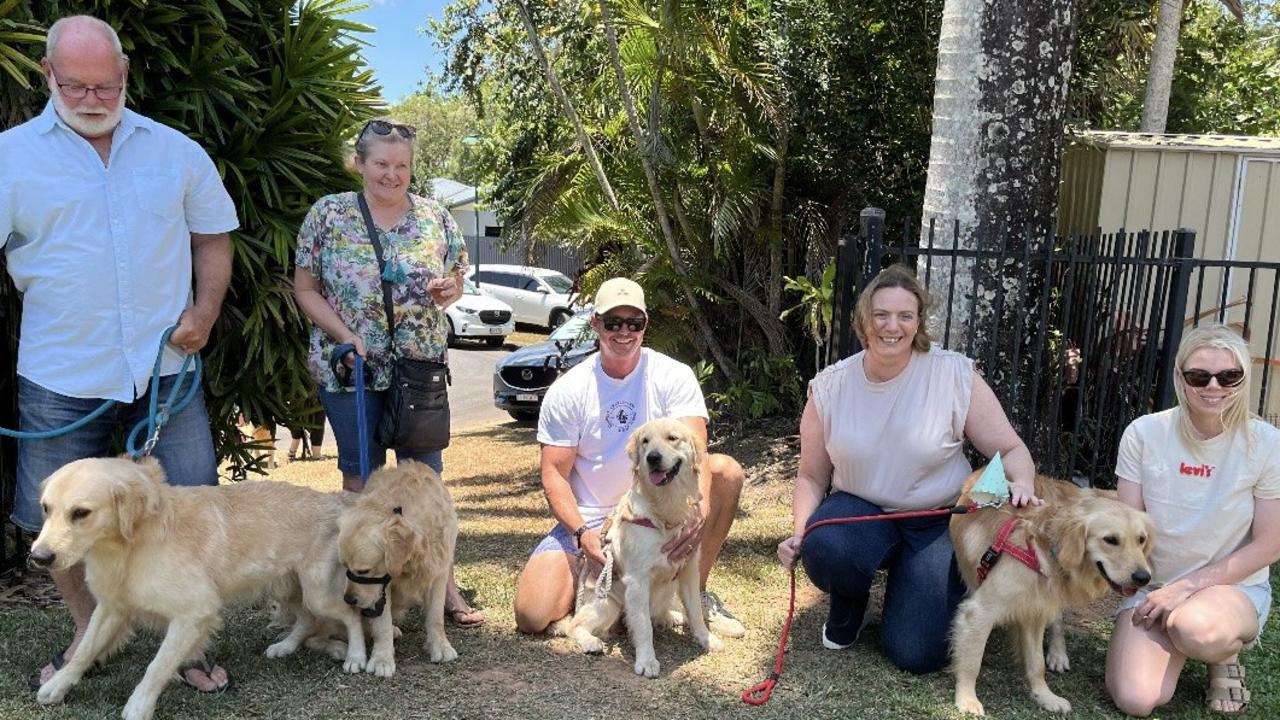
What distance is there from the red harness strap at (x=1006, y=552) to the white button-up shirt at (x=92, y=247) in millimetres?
3305

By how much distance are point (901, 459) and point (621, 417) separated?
4.02ft

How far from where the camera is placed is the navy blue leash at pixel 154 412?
A: 3.58 meters

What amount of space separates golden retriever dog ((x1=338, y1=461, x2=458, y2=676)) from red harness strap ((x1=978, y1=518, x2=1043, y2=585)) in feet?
7.08

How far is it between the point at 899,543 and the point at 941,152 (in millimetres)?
2430

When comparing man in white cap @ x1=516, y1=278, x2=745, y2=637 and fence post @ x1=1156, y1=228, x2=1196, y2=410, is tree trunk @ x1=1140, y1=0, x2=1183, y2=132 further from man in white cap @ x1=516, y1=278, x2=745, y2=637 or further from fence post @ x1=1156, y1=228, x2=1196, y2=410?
man in white cap @ x1=516, y1=278, x2=745, y2=637

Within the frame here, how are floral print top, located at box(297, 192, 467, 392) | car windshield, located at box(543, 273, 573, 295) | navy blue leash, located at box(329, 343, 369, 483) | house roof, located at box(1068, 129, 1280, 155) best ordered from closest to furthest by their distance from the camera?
navy blue leash, located at box(329, 343, 369, 483) < floral print top, located at box(297, 192, 467, 392) < house roof, located at box(1068, 129, 1280, 155) < car windshield, located at box(543, 273, 573, 295)

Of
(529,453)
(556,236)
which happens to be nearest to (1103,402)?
(556,236)

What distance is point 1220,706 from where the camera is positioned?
146 inches

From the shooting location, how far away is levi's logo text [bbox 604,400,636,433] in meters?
4.35

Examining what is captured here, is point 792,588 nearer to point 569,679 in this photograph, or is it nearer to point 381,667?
point 569,679

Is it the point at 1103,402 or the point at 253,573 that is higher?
the point at 1103,402

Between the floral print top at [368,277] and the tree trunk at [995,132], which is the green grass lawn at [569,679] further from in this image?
Result: the tree trunk at [995,132]

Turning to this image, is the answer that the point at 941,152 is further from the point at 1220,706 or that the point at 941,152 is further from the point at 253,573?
the point at 253,573

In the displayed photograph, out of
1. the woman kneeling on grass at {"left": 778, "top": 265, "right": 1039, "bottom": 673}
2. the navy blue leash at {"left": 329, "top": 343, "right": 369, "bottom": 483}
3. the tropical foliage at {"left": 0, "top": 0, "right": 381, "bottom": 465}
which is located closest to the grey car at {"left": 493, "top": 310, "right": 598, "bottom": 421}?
the tropical foliage at {"left": 0, "top": 0, "right": 381, "bottom": 465}
